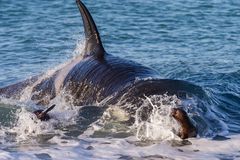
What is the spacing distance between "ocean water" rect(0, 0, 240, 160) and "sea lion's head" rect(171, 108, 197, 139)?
0.11m

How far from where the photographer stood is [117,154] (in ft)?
25.7

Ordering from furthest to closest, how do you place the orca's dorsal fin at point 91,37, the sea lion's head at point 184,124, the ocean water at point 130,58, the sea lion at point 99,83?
the orca's dorsal fin at point 91,37 → the sea lion at point 99,83 → the ocean water at point 130,58 → the sea lion's head at point 184,124

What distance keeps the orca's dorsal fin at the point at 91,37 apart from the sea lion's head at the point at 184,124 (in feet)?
10.3

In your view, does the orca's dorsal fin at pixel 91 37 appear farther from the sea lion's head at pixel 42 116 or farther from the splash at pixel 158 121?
the splash at pixel 158 121

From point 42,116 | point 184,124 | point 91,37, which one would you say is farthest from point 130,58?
point 184,124

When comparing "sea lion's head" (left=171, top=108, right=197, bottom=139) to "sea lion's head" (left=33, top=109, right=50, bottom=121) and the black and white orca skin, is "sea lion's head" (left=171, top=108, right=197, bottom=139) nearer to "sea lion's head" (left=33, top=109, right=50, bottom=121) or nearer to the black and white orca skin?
the black and white orca skin

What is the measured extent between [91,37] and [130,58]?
5.55 meters

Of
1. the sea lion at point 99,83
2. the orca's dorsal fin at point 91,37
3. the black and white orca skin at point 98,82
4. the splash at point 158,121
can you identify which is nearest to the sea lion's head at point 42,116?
the sea lion at point 99,83

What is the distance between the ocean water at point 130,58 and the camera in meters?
8.10

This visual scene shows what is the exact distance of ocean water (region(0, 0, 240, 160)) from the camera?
810 cm

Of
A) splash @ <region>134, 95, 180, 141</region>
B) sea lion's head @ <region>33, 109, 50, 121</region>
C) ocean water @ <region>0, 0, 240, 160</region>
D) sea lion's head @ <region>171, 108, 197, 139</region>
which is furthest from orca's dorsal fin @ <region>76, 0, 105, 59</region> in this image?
sea lion's head @ <region>171, 108, 197, 139</region>

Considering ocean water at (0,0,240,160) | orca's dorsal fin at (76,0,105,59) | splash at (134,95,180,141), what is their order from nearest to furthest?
ocean water at (0,0,240,160) < splash at (134,95,180,141) < orca's dorsal fin at (76,0,105,59)

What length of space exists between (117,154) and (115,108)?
1.36m

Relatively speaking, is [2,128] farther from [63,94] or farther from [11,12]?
[11,12]
